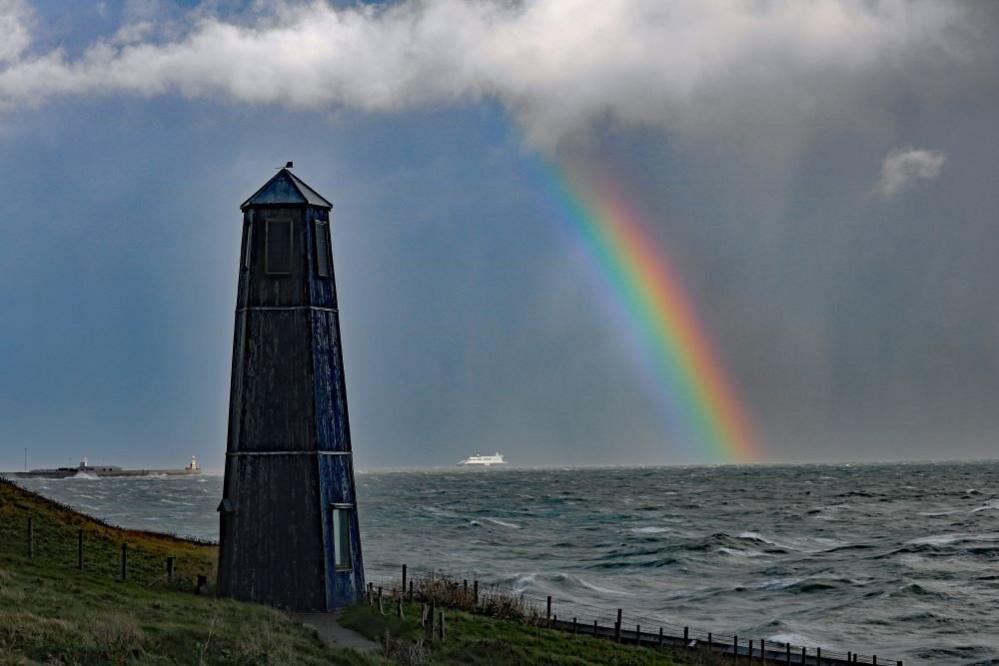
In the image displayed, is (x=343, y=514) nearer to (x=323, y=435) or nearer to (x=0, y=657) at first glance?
(x=323, y=435)

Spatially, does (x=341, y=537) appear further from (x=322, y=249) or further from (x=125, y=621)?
(x=125, y=621)

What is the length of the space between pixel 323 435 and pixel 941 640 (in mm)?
29029

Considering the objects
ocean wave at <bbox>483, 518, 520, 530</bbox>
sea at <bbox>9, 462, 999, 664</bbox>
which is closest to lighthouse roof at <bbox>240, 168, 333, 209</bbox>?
sea at <bbox>9, 462, 999, 664</bbox>

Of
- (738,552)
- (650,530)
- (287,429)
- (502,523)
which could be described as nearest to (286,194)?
(287,429)

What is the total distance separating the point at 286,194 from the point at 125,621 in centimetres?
1370

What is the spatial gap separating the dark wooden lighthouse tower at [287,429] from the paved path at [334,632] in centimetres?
69

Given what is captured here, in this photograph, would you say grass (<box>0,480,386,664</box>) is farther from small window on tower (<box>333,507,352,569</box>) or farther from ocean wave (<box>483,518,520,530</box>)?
ocean wave (<box>483,518,520,530</box>)

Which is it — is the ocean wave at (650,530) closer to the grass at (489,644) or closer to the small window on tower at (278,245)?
the grass at (489,644)

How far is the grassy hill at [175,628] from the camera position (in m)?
20.7

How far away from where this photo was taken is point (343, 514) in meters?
31.9

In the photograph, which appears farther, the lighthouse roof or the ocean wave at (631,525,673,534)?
the ocean wave at (631,525,673,534)

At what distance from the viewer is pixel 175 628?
23078 millimetres

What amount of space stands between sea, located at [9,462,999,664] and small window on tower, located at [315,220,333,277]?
2175 centimetres

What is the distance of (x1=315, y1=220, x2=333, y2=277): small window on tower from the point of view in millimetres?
32250
